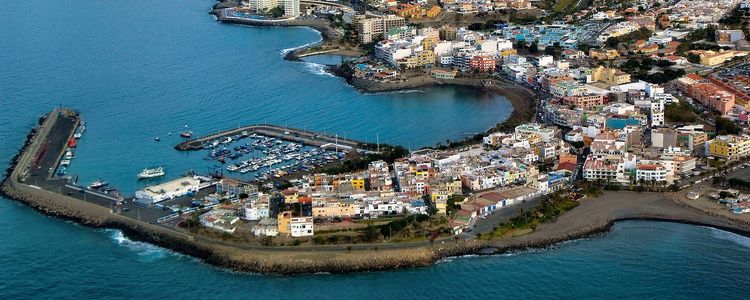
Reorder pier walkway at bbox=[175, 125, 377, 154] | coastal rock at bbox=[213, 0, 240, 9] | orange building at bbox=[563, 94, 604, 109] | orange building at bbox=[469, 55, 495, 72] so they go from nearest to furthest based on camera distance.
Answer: pier walkway at bbox=[175, 125, 377, 154]
orange building at bbox=[563, 94, 604, 109]
orange building at bbox=[469, 55, 495, 72]
coastal rock at bbox=[213, 0, 240, 9]

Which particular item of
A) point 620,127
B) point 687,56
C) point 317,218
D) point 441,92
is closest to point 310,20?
point 441,92

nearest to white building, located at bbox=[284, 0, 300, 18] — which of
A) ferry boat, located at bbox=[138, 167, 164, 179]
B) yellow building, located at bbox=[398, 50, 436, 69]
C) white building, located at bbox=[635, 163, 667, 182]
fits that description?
yellow building, located at bbox=[398, 50, 436, 69]

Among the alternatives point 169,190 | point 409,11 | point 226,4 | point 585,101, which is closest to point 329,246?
point 169,190

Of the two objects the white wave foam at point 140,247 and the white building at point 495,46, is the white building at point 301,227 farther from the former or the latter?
the white building at point 495,46

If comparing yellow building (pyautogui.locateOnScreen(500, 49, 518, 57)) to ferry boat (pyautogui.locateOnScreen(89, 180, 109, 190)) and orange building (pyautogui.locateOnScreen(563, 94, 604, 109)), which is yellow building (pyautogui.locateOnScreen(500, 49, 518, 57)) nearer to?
orange building (pyautogui.locateOnScreen(563, 94, 604, 109))

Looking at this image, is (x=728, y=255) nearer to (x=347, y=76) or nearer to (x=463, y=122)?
(x=463, y=122)

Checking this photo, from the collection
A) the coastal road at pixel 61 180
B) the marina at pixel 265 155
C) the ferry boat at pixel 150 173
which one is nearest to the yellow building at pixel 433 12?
the marina at pixel 265 155
